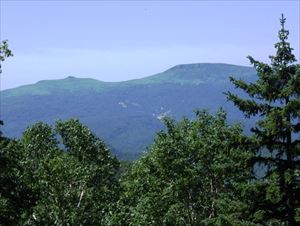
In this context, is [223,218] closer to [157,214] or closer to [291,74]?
[291,74]

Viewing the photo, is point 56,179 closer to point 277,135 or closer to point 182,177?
point 182,177

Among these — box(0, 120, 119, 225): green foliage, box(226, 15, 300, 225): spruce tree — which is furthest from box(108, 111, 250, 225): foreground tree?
box(226, 15, 300, 225): spruce tree

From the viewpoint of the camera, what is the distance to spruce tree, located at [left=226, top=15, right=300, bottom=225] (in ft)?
69.5

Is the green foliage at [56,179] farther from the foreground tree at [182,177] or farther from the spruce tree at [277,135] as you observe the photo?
the spruce tree at [277,135]

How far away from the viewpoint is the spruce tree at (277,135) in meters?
21.2

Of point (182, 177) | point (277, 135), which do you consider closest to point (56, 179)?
point (182, 177)

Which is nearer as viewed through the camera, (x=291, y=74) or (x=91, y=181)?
(x=291, y=74)

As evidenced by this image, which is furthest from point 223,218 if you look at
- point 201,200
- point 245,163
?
point 201,200

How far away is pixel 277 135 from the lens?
71.4ft

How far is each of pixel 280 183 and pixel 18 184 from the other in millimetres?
11905

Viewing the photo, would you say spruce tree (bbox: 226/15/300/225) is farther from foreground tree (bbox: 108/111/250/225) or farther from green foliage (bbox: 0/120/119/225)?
foreground tree (bbox: 108/111/250/225)

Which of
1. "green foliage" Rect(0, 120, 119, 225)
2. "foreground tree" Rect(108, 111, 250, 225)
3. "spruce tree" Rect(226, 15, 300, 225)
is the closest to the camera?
"spruce tree" Rect(226, 15, 300, 225)

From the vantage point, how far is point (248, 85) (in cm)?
2192

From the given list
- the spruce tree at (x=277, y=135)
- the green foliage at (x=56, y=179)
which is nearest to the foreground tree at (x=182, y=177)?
the green foliage at (x=56, y=179)
